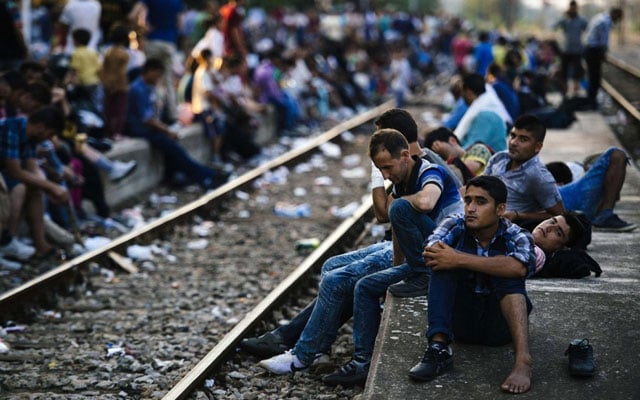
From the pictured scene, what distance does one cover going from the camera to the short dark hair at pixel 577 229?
21.6 ft

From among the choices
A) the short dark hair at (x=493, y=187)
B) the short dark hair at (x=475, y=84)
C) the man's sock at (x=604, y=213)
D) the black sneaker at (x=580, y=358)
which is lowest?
the man's sock at (x=604, y=213)

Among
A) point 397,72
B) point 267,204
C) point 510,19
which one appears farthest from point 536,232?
point 510,19

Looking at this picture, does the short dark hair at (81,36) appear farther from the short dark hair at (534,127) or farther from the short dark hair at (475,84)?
the short dark hair at (534,127)

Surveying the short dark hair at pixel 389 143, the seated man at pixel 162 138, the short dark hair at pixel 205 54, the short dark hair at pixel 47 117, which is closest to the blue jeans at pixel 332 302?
the short dark hair at pixel 389 143

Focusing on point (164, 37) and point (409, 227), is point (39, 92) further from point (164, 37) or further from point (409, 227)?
point (164, 37)

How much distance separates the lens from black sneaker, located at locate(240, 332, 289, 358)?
255 inches

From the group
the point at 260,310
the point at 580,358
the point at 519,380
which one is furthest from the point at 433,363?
the point at 260,310

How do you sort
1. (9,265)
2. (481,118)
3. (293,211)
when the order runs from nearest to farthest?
1. (9,265)
2. (481,118)
3. (293,211)

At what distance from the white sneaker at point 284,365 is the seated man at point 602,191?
2.93 m

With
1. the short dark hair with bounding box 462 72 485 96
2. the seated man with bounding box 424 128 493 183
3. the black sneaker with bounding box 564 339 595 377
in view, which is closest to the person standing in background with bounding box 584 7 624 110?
the short dark hair with bounding box 462 72 485 96

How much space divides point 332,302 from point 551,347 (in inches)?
54.3

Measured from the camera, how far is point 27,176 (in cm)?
911

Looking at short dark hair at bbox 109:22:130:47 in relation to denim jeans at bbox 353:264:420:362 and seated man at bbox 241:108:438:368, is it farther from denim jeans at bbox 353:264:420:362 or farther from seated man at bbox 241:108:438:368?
denim jeans at bbox 353:264:420:362

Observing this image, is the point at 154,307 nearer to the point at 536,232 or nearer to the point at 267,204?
the point at 536,232
